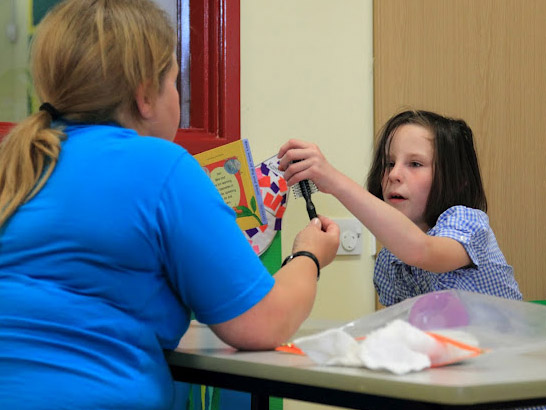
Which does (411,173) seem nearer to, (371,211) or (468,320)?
(371,211)

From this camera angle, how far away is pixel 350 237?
211 cm

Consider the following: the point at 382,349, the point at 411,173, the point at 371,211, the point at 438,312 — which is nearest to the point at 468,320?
the point at 438,312

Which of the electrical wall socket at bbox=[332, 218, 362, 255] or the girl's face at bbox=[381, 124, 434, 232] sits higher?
the girl's face at bbox=[381, 124, 434, 232]

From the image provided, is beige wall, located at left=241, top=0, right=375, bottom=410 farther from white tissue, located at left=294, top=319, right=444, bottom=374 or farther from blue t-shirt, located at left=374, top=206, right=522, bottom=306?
white tissue, located at left=294, top=319, right=444, bottom=374

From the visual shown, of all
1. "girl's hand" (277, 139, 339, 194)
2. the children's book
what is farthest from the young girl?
the children's book

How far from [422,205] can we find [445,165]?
101mm

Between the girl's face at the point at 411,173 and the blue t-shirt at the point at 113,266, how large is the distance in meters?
0.80

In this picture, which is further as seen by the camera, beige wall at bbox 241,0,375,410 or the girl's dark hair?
beige wall at bbox 241,0,375,410

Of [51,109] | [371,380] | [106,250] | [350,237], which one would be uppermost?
[51,109]

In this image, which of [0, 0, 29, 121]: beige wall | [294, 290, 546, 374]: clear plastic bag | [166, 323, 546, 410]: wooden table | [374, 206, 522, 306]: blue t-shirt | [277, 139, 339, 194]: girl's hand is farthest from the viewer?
[0, 0, 29, 121]: beige wall

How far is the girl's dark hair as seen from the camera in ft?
5.54

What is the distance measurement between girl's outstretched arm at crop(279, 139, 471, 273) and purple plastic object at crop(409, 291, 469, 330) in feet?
1.60

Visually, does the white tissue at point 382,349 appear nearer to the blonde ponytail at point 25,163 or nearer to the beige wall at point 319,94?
the blonde ponytail at point 25,163

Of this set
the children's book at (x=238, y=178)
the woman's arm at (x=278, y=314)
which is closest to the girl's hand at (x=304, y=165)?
the children's book at (x=238, y=178)
